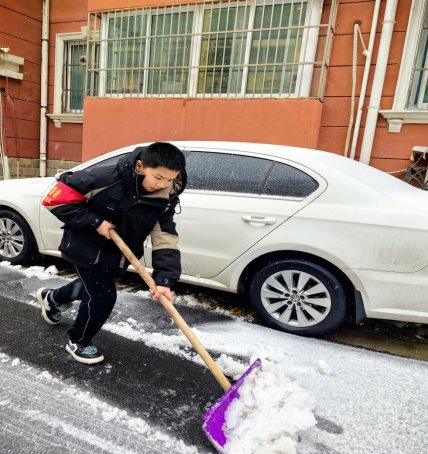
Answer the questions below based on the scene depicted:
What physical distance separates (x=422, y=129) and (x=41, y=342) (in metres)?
5.30

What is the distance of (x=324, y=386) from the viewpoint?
232 cm

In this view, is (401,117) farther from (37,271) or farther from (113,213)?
(37,271)

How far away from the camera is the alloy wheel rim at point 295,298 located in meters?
2.85

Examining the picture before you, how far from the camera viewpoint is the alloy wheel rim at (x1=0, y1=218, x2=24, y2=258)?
13.2 ft

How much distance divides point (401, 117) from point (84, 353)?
16.6 ft

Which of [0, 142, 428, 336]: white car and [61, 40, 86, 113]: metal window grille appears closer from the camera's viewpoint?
[0, 142, 428, 336]: white car

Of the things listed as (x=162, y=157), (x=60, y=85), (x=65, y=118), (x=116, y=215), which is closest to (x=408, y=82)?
(x=162, y=157)

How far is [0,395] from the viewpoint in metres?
2.05

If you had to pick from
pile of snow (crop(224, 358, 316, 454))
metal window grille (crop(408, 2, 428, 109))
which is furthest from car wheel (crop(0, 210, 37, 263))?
metal window grille (crop(408, 2, 428, 109))

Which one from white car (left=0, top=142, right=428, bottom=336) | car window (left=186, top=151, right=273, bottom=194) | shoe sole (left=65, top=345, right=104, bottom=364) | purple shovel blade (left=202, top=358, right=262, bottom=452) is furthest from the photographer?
car window (left=186, top=151, right=273, bottom=194)

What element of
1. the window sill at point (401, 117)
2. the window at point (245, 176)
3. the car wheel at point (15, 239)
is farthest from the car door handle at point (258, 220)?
the window sill at point (401, 117)

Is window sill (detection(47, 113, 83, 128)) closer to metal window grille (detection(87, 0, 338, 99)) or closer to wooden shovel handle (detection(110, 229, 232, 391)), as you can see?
metal window grille (detection(87, 0, 338, 99))

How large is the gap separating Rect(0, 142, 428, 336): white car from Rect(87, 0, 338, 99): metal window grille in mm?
2862

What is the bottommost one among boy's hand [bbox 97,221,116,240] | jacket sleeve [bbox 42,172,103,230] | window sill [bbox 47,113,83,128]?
boy's hand [bbox 97,221,116,240]
